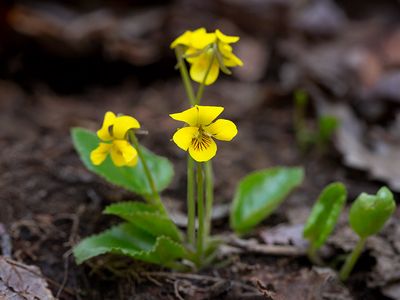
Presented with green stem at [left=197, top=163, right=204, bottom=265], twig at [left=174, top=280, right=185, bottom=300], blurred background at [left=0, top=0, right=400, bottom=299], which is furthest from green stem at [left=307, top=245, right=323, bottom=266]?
twig at [left=174, top=280, right=185, bottom=300]

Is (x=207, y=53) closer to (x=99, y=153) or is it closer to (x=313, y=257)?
(x=99, y=153)

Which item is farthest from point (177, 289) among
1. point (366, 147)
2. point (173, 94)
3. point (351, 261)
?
point (173, 94)

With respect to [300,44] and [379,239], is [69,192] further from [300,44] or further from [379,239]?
[300,44]

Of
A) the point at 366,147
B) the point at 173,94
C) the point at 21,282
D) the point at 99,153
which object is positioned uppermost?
the point at 173,94

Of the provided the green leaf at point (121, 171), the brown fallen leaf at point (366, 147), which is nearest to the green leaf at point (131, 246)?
the green leaf at point (121, 171)

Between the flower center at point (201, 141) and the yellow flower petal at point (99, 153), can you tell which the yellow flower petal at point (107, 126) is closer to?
the yellow flower petal at point (99, 153)

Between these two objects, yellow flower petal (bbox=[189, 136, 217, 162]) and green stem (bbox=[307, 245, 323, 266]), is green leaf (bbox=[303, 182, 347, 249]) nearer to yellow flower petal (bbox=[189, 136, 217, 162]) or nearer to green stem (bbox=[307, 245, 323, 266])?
green stem (bbox=[307, 245, 323, 266])
